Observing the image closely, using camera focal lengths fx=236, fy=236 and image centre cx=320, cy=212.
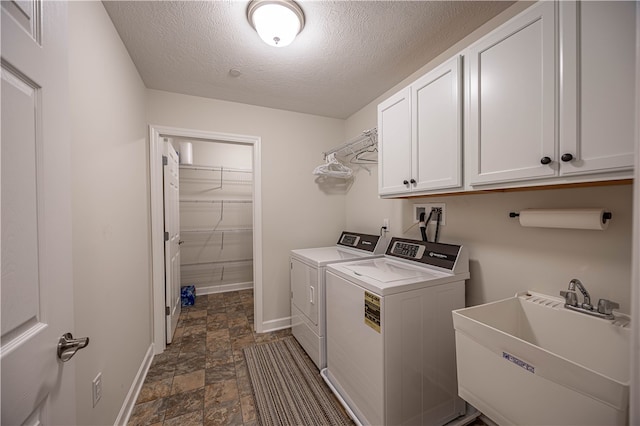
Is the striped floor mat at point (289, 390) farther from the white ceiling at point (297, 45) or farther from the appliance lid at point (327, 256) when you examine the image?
the white ceiling at point (297, 45)

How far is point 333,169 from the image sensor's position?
109 inches

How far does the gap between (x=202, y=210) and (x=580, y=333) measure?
4166 mm

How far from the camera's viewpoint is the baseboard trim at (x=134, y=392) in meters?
1.48

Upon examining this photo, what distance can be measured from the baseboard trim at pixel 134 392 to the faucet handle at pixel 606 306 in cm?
257

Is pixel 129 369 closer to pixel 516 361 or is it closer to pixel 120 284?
pixel 120 284

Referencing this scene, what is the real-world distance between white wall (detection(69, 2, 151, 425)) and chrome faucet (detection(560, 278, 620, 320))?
7.28 ft

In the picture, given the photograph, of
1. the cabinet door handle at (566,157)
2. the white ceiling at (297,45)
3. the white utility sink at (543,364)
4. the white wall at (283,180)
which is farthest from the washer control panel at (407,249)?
the white ceiling at (297,45)

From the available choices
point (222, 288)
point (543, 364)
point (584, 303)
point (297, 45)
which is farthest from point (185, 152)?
point (584, 303)

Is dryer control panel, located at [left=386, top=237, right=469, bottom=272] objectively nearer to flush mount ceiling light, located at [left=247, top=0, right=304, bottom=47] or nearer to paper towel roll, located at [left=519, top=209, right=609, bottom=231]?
paper towel roll, located at [left=519, top=209, right=609, bottom=231]

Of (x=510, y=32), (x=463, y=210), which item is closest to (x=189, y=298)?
(x=463, y=210)

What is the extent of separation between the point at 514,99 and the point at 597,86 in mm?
265

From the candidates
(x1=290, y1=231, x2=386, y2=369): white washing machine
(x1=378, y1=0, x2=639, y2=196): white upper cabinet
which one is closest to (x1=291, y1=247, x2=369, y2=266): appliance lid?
(x1=290, y1=231, x2=386, y2=369): white washing machine

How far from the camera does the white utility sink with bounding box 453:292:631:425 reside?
711 mm

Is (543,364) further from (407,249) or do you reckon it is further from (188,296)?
(188,296)
